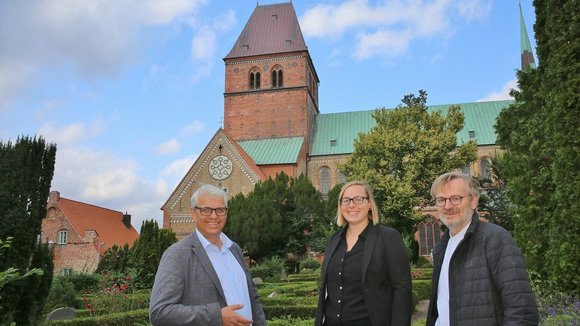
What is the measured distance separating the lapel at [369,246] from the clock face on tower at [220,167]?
2901 cm

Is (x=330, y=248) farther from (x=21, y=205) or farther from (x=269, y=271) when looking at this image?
(x=269, y=271)

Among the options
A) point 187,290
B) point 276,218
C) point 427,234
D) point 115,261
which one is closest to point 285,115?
point 276,218

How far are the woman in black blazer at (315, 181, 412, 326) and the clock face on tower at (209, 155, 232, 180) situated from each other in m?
28.9

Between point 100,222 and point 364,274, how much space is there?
35754 mm

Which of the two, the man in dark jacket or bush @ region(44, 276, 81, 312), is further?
bush @ region(44, 276, 81, 312)

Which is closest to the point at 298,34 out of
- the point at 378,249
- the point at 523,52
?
the point at 523,52

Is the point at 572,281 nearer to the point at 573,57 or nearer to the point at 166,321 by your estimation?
the point at 573,57

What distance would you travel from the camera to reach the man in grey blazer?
278cm

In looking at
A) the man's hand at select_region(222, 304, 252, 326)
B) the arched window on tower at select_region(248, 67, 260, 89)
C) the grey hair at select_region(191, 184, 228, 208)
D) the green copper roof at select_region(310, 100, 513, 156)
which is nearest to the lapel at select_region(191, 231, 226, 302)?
the man's hand at select_region(222, 304, 252, 326)

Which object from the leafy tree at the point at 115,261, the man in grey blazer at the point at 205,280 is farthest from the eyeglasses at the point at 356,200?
the leafy tree at the point at 115,261

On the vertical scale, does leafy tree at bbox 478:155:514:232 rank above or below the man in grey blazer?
above

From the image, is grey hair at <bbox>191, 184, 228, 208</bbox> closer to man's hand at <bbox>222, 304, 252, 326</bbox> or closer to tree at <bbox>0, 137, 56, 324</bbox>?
man's hand at <bbox>222, 304, 252, 326</bbox>

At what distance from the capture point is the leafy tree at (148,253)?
18609 millimetres

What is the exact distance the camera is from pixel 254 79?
37625 mm
